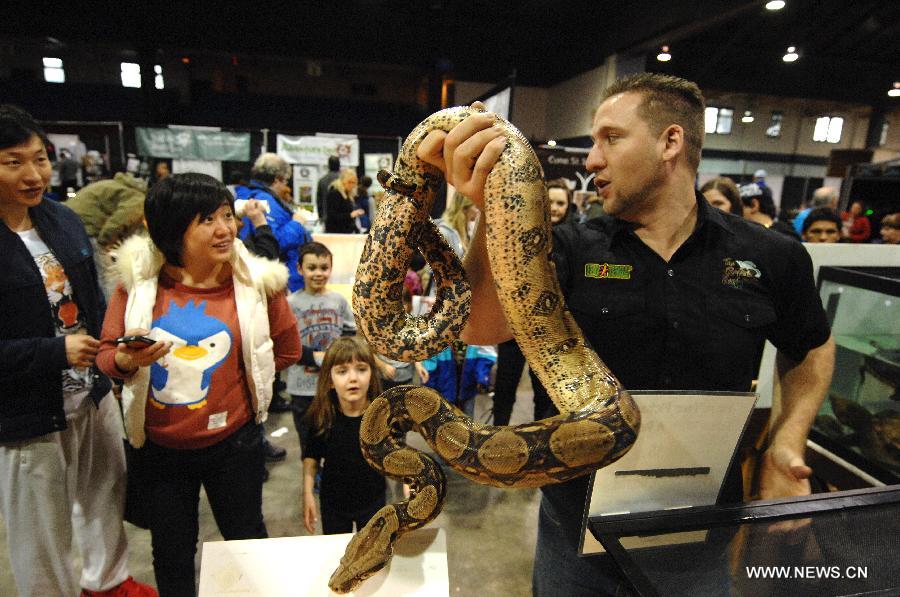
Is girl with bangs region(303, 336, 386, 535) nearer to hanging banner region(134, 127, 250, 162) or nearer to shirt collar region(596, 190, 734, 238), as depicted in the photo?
shirt collar region(596, 190, 734, 238)

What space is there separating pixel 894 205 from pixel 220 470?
27.3 ft

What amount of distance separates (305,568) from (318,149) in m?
8.99

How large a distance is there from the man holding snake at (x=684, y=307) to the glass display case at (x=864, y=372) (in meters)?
1.23

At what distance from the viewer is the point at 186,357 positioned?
1971 mm

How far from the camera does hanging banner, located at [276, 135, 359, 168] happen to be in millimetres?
9109

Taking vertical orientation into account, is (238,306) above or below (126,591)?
above

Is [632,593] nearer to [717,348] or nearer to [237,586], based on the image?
[717,348]

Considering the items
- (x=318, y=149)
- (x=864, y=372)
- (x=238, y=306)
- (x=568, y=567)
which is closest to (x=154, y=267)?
(x=238, y=306)

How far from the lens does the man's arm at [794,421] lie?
1.39m

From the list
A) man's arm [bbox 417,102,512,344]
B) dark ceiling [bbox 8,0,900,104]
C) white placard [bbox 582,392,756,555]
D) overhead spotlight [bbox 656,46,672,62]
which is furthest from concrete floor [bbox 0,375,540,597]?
dark ceiling [bbox 8,0,900,104]

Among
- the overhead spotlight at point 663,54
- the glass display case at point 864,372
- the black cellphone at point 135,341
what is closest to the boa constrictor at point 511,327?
the black cellphone at point 135,341

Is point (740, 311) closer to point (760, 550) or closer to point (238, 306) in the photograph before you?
point (760, 550)

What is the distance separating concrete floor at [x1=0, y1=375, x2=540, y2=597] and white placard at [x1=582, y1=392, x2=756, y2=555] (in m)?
2.07

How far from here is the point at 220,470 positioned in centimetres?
208
